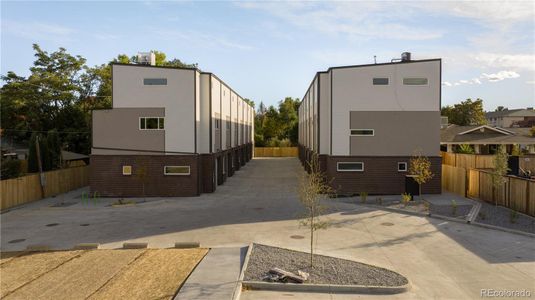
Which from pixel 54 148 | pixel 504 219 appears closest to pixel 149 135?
pixel 54 148

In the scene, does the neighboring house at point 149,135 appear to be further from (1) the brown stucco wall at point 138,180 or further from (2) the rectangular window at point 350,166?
(2) the rectangular window at point 350,166

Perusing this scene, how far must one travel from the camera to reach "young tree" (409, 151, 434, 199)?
83.6ft

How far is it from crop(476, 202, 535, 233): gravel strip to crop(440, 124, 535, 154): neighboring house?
70.7 feet

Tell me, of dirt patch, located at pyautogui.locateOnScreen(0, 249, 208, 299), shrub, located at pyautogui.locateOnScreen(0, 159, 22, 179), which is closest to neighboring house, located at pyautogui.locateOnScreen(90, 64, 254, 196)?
shrub, located at pyautogui.locateOnScreen(0, 159, 22, 179)

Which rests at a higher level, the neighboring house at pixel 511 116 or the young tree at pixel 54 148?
the neighboring house at pixel 511 116

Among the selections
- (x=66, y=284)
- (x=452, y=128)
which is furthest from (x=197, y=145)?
(x=452, y=128)

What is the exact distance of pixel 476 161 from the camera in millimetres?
33781

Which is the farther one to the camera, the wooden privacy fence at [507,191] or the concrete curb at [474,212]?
the wooden privacy fence at [507,191]

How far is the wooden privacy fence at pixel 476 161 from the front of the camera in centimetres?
3362

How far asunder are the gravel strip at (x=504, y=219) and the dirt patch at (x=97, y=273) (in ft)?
45.2

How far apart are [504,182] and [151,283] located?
1968 centimetres

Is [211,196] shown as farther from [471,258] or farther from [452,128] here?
[452,128]

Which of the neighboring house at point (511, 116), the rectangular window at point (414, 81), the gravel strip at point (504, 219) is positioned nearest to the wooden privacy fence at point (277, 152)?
the rectangular window at point (414, 81)

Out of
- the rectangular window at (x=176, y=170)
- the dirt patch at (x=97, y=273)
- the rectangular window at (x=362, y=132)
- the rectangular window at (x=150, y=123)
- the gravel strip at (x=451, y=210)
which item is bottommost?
the dirt patch at (x=97, y=273)
